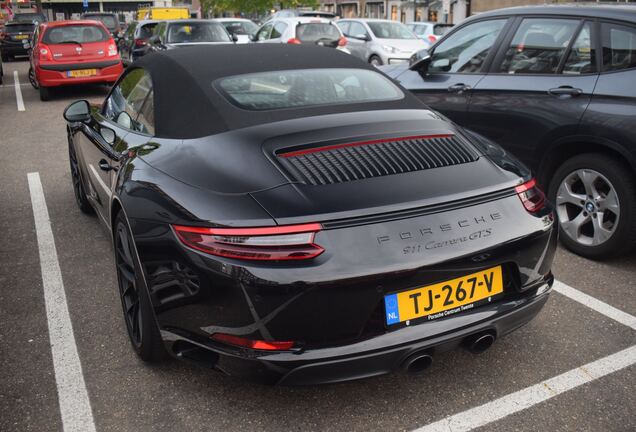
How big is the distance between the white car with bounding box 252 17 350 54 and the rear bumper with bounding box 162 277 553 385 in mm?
14469

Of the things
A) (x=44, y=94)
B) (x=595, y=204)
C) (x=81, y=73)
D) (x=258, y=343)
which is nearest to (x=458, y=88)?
(x=595, y=204)

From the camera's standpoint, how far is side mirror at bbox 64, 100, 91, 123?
430 centimetres

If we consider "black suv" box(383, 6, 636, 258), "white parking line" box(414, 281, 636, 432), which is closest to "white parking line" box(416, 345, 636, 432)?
"white parking line" box(414, 281, 636, 432)

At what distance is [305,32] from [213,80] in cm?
1395

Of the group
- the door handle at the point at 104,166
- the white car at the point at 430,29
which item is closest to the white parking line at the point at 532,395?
the door handle at the point at 104,166

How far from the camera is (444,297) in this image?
2.45 metres

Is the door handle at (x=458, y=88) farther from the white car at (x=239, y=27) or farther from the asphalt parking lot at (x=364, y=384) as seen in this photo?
the white car at (x=239, y=27)

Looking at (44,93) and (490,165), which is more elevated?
(490,165)

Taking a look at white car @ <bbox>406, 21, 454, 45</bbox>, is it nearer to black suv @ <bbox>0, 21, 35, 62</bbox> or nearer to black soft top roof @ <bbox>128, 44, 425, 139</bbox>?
black suv @ <bbox>0, 21, 35, 62</bbox>

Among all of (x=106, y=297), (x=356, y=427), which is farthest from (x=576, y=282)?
(x=106, y=297)

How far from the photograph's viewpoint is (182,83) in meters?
3.24

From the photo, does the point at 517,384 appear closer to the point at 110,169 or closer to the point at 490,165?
the point at 490,165

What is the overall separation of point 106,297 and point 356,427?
1.99m

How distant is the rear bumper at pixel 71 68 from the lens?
12375mm
